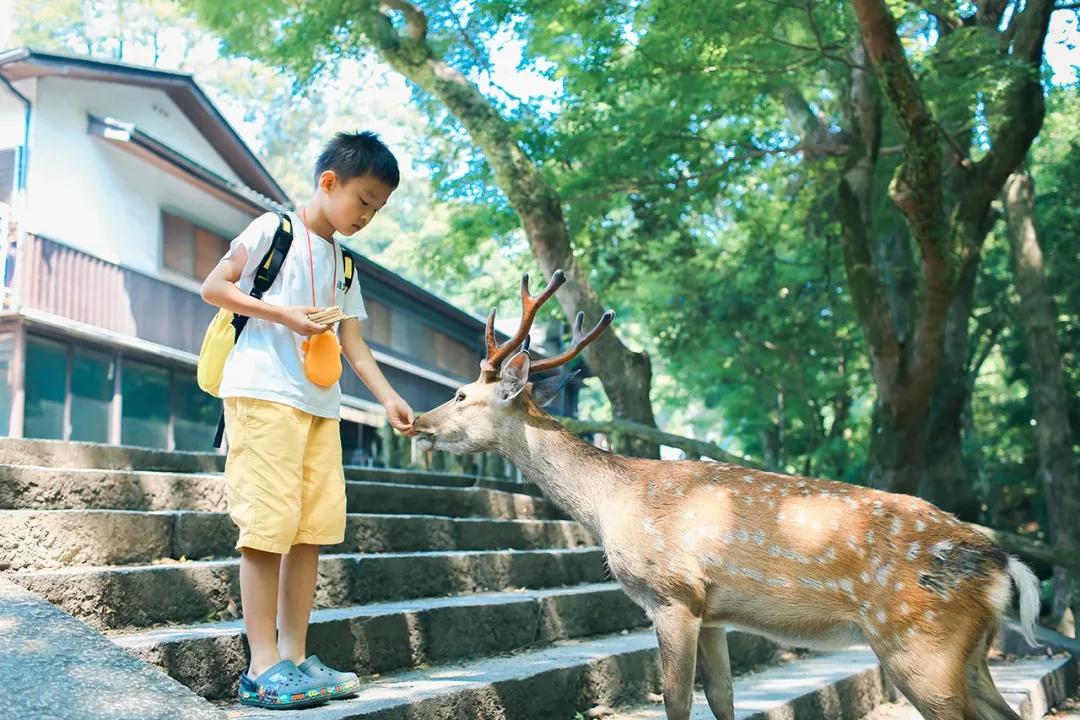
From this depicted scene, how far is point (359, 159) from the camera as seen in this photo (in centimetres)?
429

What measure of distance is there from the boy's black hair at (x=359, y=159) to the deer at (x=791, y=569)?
0.90 metres

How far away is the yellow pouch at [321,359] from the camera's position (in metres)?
4.18

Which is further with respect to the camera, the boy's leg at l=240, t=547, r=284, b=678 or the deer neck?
the deer neck

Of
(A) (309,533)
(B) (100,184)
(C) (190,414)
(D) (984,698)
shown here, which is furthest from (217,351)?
(C) (190,414)

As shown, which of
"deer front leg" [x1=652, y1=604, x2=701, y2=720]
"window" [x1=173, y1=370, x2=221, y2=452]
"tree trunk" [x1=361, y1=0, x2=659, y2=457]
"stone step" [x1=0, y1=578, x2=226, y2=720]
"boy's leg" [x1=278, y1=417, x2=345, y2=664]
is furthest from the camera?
"window" [x1=173, y1=370, x2=221, y2=452]

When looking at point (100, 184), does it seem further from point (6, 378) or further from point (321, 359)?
point (321, 359)

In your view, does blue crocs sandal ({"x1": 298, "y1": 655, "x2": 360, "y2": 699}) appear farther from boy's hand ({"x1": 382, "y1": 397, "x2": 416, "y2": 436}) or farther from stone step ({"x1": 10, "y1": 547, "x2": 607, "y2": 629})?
boy's hand ({"x1": 382, "y1": 397, "x2": 416, "y2": 436})

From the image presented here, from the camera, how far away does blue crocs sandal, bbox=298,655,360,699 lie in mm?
3951

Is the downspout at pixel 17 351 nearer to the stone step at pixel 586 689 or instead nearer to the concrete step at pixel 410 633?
the concrete step at pixel 410 633

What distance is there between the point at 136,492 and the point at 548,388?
2.27m

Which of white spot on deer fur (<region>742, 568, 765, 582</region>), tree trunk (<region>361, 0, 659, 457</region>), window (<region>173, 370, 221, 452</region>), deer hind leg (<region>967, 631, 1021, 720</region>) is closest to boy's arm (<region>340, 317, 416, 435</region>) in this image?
white spot on deer fur (<region>742, 568, 765, 582</region>)

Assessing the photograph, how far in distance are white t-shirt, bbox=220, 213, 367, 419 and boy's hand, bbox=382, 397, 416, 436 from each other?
49 cm

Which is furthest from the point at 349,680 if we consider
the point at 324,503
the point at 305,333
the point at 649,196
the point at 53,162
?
the point at 53,162

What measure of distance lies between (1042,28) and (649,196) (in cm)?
492
